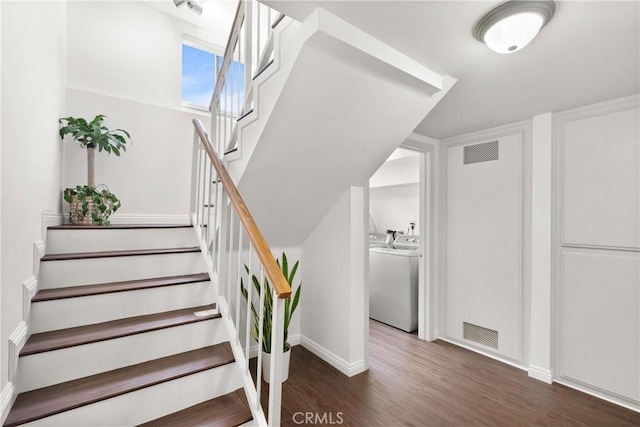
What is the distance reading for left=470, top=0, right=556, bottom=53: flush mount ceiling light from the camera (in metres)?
1.24

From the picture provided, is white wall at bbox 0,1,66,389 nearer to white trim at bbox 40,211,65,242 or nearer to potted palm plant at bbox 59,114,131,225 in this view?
white trim at bbox 40,211,65,242

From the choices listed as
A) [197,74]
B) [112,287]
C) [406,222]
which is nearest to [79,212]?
[112,287]

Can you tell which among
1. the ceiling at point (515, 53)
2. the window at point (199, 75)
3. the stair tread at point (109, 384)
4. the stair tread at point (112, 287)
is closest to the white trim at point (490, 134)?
the ceiling at point (515, 53)

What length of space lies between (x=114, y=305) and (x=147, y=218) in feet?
4.63

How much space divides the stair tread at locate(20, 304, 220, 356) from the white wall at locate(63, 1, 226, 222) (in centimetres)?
147

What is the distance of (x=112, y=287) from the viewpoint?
73.3 inches

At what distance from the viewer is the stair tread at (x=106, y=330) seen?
4.87 ft

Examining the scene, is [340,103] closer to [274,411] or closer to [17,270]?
[274,411]

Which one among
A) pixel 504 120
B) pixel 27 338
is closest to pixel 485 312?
pixel 504 120

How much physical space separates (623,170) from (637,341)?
3.82ft

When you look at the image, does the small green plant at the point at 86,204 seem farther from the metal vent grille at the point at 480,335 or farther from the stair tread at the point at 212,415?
the metal vent grille at the point at 480,335

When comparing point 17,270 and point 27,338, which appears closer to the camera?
point 17,270

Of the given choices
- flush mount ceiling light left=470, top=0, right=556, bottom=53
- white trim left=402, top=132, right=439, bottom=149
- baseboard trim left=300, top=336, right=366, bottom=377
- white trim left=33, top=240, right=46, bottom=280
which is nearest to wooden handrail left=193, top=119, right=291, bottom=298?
white trim left=33, top=240, right=46, bottom=280

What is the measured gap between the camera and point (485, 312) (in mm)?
2891
